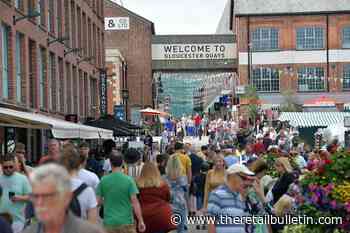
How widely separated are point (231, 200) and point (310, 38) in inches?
2453

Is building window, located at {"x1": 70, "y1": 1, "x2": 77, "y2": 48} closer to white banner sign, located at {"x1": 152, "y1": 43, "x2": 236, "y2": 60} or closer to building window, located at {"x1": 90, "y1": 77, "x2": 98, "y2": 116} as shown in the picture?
building window, located at {"x1": 90, "y1": 77, "x2": 98, "y2": 116}

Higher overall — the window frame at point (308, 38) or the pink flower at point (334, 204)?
the window frame at point (308, 38)

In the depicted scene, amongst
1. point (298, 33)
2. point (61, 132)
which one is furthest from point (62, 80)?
point (298, 33)

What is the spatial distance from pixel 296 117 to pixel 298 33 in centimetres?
3134

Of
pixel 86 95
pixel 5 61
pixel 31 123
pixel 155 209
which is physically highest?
pixel 5 61

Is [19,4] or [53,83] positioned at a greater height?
[19,4]

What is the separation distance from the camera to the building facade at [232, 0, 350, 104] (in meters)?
67.4

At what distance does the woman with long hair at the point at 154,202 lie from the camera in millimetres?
10625

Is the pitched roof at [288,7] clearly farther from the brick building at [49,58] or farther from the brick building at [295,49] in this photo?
the brick building at [49,58]

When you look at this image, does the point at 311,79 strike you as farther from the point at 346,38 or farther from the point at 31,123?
the point at 31,123

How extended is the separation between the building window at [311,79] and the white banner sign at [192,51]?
5996mm

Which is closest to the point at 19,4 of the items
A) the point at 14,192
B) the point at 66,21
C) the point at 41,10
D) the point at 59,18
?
the point at 41,10

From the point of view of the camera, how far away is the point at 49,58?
31.8m

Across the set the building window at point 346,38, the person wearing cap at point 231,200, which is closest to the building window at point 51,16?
the person wearing cap at point 231,200
